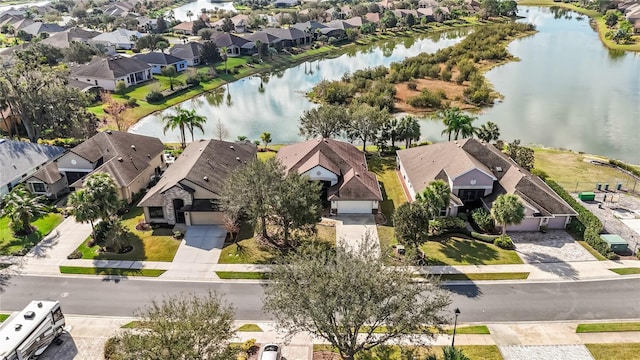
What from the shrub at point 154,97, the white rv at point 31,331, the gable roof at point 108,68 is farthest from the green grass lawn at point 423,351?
the gable roof at point 108,68

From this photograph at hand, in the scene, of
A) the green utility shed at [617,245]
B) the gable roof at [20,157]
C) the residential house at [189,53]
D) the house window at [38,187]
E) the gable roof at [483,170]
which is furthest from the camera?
the residential house at [189,53]

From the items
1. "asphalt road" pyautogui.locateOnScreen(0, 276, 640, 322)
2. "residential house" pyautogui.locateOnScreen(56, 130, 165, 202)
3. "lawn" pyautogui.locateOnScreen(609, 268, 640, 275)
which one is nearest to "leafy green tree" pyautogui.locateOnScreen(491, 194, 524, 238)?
"asphalt road" pyautogui.locateOnScreen(0, 276, 640, 322)

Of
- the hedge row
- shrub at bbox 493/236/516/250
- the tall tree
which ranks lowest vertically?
shrub at bbox 493/236/516/250

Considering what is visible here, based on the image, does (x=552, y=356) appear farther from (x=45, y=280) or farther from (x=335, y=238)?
(x=45, y=280)

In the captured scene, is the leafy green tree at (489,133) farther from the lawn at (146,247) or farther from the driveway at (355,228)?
the lawn at (146,247)

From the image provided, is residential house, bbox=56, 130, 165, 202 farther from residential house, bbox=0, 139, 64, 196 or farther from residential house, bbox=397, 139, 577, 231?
residential house, bbox=397, 139, 577, 231

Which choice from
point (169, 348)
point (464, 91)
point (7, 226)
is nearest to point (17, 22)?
point (7, 226)
